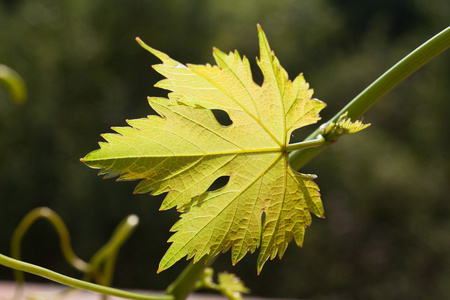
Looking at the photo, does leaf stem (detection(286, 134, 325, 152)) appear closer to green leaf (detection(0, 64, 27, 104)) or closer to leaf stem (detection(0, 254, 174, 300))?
leaf stem (detection(0, 254, 174, 300))

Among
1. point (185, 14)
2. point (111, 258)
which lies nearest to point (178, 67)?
point (111, 258)

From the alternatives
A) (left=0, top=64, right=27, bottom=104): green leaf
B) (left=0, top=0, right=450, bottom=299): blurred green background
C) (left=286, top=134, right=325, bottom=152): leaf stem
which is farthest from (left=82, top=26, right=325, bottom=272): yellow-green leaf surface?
(left=0, top=0, right=450, bottom=299): blurred green background

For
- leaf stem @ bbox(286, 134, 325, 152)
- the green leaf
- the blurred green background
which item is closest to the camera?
leaf stem @ bbox(286, 134, 325, 152)

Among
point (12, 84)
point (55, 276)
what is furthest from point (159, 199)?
point (55, 276)

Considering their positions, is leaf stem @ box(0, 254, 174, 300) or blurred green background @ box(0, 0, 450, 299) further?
blurred green background @ box(0, 0, 450, 299)

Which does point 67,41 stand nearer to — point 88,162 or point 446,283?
point 446,283

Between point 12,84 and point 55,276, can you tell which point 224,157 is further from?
point 12,84
